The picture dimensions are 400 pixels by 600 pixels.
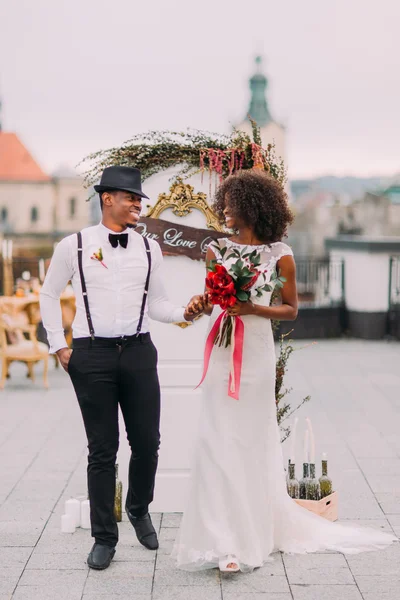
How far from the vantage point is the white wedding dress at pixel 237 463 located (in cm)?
459

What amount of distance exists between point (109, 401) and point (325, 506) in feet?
4.87

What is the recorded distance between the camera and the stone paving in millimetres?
4355

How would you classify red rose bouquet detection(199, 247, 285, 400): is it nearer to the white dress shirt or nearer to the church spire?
the white dress shirt

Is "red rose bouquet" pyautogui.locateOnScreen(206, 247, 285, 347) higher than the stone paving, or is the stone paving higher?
"red rose bouquet" pyautogui.locateOnScreen(206, 247, 285, 347)

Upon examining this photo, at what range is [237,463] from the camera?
4645 millimetres

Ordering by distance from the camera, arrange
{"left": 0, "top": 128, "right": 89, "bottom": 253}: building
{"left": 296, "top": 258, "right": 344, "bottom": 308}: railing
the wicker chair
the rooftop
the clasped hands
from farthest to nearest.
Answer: the rooftop < {"left": 0, "top": 128, "right": 89, "bottom": 253}: building < {"left": 296, "top": 258, "right": 344, "bottom": 308}: railing < the wicker chair < the clasped hands

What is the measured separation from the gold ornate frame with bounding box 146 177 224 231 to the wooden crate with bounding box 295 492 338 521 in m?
1.61

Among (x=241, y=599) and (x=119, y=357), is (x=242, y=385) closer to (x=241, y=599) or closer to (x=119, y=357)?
(x=119, y=357)

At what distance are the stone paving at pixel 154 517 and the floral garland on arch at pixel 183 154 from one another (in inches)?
63.6

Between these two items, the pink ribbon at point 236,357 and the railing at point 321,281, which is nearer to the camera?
the pink ribbon at point 236,357

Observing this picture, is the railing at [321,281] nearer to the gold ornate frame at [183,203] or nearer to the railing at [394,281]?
the railing at [394,281]

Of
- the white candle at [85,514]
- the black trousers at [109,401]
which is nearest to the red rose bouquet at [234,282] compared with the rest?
the black trousers at [109,401]

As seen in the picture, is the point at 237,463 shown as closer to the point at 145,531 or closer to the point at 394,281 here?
the point at 145,531

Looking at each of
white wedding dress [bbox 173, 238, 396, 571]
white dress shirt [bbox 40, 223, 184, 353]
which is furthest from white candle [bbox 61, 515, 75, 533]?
white dress shirt [bbox 40, 223, 184, 353]
